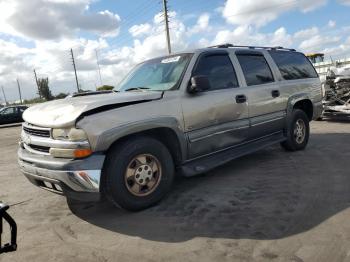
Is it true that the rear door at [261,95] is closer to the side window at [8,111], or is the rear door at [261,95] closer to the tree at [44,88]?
the side window at [8,111]

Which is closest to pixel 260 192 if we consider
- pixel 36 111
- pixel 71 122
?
pixel 71 122

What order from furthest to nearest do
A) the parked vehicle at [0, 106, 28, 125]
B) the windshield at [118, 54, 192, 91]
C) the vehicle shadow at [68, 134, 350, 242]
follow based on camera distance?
the parked vehicle at [0, 106, 28, 125] → the windshield at [118, 54, 192, 91] → the vehicle shadow at [68, 134, 350, 242]

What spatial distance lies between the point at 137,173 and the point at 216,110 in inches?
58.1

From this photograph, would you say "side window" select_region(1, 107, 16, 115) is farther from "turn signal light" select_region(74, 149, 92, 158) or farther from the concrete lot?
"turn signal light" select_region(74, 149, 92, 158)

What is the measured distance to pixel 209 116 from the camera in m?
4.80

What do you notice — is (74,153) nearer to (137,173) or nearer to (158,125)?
(137,173)

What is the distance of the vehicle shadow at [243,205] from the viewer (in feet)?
11.6

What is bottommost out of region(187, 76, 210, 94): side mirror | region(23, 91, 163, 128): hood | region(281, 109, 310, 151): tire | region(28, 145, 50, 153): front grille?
region(281, 109, 310, 151): tire

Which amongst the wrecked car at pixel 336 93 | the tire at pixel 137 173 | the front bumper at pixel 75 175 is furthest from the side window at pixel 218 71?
the wrecked car at pixel 336 93

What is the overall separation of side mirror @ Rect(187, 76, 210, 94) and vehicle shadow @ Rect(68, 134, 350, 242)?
4.30ft

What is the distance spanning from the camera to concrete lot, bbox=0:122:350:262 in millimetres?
3131

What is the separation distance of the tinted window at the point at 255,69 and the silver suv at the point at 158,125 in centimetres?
2

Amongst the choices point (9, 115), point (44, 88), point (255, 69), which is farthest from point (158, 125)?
point (44, 88)

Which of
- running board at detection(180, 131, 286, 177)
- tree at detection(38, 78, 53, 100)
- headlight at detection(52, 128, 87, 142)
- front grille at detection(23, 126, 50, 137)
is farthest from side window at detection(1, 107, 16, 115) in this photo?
tree at detection(38, 78, 53, 100)
